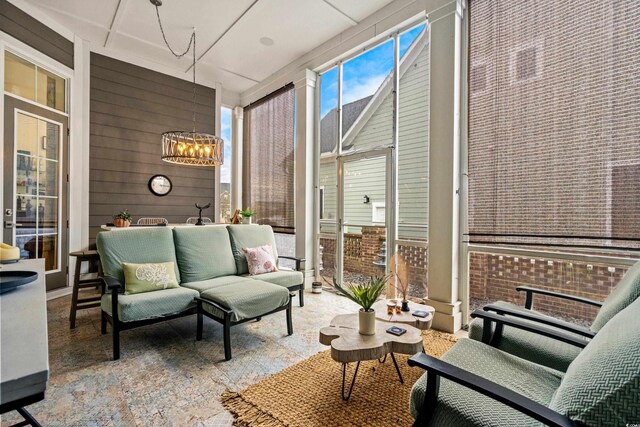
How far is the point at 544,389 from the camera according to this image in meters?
1.40

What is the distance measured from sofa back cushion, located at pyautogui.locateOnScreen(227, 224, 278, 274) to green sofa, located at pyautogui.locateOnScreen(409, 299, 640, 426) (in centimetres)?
280

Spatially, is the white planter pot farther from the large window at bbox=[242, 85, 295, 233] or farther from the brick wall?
the large window at bbox=[242, 85, 295, 233]

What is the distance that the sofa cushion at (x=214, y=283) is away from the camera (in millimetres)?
3148

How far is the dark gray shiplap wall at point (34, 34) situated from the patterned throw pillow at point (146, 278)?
3285 mm

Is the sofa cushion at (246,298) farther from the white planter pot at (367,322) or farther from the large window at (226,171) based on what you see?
the large window at (226,171)

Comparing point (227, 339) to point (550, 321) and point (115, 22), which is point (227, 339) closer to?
point (550, 321)

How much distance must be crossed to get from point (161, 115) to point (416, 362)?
5751 mm

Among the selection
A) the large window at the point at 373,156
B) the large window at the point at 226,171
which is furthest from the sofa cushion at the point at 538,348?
the large window at the point at 226,171

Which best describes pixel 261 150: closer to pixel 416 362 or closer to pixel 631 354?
pixel 416 362

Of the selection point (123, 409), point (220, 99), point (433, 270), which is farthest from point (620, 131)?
point (220, 99)

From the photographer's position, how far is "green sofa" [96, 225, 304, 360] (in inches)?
103

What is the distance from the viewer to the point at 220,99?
6195mm

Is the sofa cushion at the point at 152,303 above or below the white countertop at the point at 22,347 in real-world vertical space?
below

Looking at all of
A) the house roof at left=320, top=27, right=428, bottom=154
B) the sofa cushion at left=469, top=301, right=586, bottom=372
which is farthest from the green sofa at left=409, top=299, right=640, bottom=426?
the house roof at left=320, top=27, right=428, bottom=154
